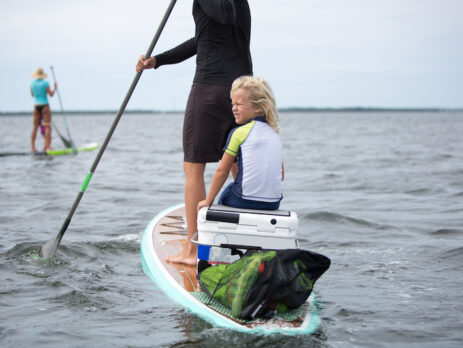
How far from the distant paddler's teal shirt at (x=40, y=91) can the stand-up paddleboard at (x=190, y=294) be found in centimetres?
1119

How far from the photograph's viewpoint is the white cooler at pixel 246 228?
3.43m

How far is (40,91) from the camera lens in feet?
50.9

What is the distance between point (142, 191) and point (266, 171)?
23.9 ft

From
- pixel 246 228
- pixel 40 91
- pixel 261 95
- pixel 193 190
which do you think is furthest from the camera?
pixel 40 91

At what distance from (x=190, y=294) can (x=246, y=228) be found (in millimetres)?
629

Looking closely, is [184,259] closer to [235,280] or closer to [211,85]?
[235,280]

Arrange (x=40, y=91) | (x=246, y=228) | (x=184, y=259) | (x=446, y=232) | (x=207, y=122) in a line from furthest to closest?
(x=40, y=91) < (x=446, y=232) < (x=184, y=259) < (x=207, y=122) < (x=246, y=228)

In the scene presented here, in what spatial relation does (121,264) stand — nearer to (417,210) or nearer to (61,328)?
(61,328)

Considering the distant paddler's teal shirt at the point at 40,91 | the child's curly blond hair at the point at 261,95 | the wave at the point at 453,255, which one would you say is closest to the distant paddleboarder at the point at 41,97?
the distant paddler's teal shirt at the point at 40,91

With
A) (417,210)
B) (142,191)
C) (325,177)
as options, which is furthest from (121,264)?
(325,177)

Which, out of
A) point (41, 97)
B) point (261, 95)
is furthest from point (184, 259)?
point (41, 97)

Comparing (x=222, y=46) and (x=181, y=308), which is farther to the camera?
(x=222, y=46)

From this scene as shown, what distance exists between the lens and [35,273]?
4.82 metres

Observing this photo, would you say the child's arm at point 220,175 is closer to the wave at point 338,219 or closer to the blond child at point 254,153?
the blond child at point 254,153
